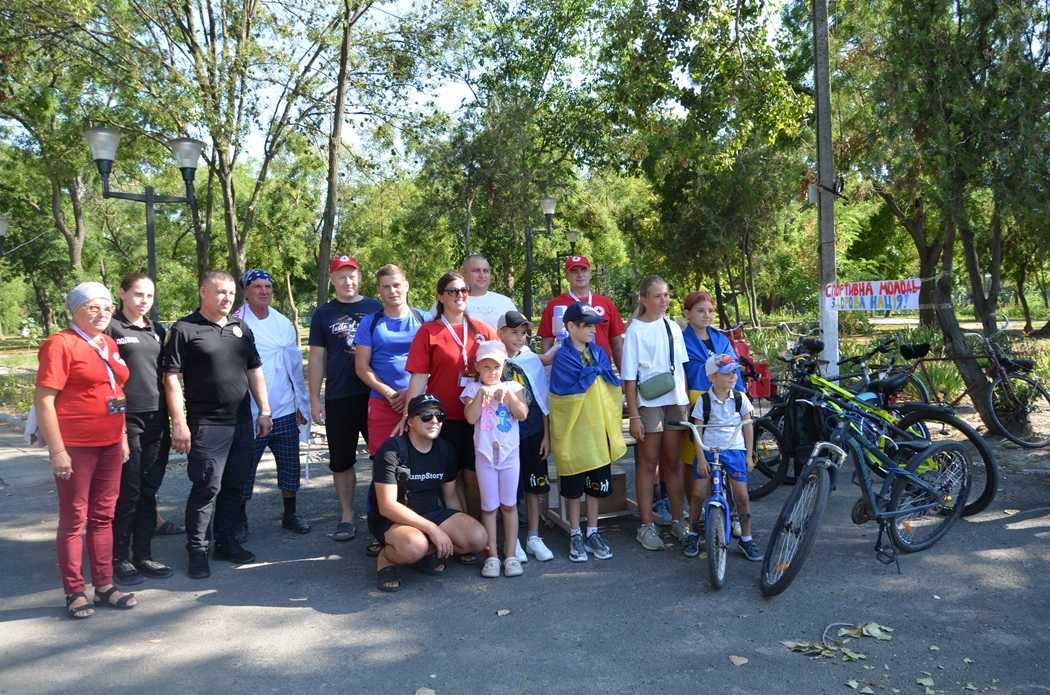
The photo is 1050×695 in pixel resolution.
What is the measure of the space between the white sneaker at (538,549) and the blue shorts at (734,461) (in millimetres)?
1065

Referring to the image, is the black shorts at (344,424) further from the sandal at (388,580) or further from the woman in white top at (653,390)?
the woman in white top at (653,390)

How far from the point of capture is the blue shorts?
4469 mm

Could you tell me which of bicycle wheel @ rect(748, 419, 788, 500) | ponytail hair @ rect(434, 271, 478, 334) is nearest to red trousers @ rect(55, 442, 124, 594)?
ponytail hair @ rect(434, 271, 478, 334)

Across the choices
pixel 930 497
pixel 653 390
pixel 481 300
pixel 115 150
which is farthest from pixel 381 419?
pixel 115 150

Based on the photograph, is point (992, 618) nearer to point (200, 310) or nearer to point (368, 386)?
point (368, 386)

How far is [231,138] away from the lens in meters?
12.9

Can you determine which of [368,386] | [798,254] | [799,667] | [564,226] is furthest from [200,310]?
[798,254]

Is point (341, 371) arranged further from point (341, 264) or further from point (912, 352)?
point (912, 352)

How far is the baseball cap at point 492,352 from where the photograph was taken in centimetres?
444

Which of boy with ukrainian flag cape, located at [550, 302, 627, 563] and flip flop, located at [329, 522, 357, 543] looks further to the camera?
flip flop, located at [329, 522, 357, 543]

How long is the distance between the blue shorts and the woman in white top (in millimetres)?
435

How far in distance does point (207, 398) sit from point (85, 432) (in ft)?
2.34

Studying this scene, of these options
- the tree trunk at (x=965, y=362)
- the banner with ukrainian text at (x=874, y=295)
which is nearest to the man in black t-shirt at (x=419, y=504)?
the banner with ukrainian text at (x=874, y=295)

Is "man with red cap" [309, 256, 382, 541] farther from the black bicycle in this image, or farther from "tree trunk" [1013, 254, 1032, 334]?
"tree trunk" [1013, 254, 1032, 334]
